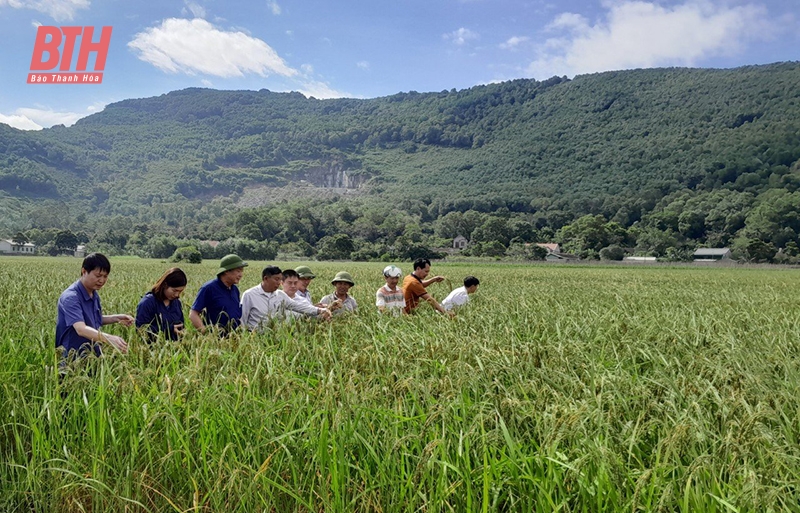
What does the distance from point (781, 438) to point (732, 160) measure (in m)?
163

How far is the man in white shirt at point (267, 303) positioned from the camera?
658 centimetres

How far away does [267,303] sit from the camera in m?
6.86

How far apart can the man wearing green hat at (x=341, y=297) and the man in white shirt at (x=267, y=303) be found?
0.67m

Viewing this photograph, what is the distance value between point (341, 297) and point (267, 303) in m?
1.38

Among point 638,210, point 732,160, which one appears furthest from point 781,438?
point 732,160

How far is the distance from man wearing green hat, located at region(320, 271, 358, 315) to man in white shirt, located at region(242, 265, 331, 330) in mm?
674

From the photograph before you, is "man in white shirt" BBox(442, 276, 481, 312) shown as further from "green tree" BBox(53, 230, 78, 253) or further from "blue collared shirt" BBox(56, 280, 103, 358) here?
"green tree" BBox(53, 230, 78, 253)

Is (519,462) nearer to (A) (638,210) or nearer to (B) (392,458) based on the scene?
(B) (392,458)

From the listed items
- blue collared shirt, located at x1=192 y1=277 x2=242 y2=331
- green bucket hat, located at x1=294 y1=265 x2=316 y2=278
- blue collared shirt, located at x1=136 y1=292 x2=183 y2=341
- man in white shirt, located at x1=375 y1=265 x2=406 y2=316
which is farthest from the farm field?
man in white shirt, located at x1=375 y1=265 x2=406 y2=316

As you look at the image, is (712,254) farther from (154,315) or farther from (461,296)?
(154,315)

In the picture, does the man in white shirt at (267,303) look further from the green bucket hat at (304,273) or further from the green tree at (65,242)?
the green tree at (65,242)

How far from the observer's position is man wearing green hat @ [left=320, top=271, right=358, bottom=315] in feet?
24.6

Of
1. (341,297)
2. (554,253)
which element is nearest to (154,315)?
(341,297)

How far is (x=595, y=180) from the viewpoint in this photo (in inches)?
6688
